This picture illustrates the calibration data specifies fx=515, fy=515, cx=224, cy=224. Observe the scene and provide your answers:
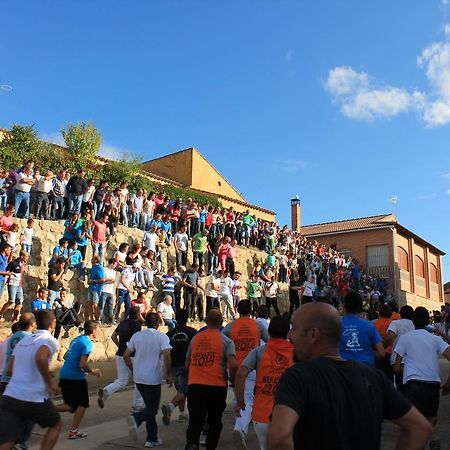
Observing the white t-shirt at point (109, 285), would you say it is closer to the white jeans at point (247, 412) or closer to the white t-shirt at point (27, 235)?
the white t-shirt at point (27, 235)

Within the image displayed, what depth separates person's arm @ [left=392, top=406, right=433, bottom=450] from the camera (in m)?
2.41

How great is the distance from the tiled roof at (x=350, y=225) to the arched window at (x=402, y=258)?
2.40 metres

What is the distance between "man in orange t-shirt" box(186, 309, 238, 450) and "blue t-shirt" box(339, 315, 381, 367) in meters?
1.32

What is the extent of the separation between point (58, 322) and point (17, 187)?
16.3 ft

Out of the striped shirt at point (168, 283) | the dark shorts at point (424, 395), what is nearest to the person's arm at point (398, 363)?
the dark shorts at point (424, 395)

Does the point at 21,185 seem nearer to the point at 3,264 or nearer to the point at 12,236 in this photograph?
the point at 12,236

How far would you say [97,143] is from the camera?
28.2 meters

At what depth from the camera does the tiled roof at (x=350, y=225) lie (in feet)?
136

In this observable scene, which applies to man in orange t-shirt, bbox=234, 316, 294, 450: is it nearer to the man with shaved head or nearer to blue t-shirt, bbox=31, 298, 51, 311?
the man with shaved head

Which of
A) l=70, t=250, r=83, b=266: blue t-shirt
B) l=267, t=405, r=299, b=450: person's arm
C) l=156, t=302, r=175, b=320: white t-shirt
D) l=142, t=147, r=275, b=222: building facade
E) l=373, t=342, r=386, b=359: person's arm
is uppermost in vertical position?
l=142, t=147, r=275, b=222: building facade

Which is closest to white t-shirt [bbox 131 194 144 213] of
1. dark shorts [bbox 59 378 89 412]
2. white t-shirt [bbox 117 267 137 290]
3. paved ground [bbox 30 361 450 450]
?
white t-shirt [bbox 117 267 137 290]

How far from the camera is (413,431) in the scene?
2434 mm

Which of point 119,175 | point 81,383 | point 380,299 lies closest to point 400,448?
point 81,383

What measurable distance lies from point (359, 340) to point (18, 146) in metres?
19.6
